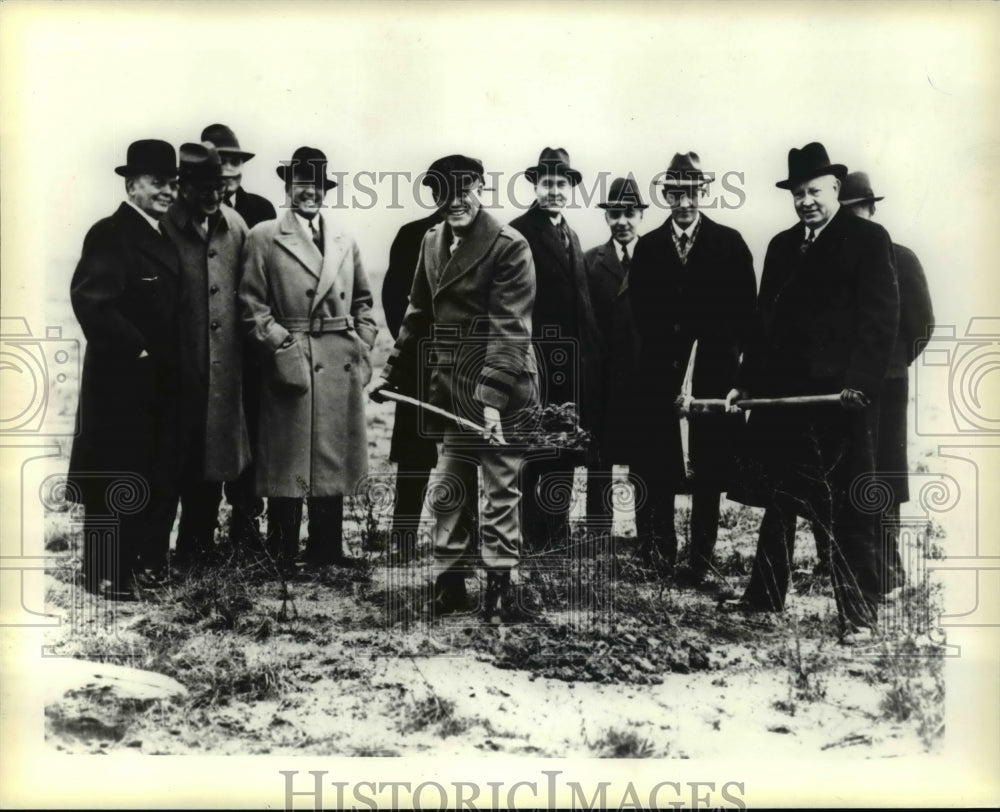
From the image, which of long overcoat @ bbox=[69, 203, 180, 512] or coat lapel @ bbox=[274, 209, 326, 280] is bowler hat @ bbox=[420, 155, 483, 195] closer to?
coat lapel @ bbox=[274, 209, 326, 280]

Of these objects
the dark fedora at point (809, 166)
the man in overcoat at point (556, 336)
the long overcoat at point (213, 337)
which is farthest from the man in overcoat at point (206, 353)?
the dark fedora at point (809, 166)

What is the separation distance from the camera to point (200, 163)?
18.8 feet

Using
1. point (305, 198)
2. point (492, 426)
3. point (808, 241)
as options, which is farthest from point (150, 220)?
point (808, 241)

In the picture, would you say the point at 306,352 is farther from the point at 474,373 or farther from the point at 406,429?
the point at 474,373

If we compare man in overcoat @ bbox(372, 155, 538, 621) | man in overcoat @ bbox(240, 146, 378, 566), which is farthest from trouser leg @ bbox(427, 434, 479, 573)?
man in overcoat @ bbox(240, 146, 378, 566)

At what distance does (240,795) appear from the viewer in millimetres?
5359

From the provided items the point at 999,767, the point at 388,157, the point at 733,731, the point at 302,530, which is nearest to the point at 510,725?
the point at 733,731

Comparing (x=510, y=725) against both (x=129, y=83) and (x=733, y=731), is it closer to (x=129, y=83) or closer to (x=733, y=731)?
(x=733, y=731)

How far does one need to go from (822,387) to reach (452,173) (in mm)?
→ 2268

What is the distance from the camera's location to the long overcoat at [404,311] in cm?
565

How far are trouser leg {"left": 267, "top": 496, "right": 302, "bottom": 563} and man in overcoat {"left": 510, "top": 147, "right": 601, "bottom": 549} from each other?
1251mm

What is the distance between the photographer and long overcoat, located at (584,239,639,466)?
577 cm

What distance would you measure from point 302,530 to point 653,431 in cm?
202

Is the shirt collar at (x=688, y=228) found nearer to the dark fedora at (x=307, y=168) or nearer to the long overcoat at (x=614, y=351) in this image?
the long overcoat at (x=614, y=351)
